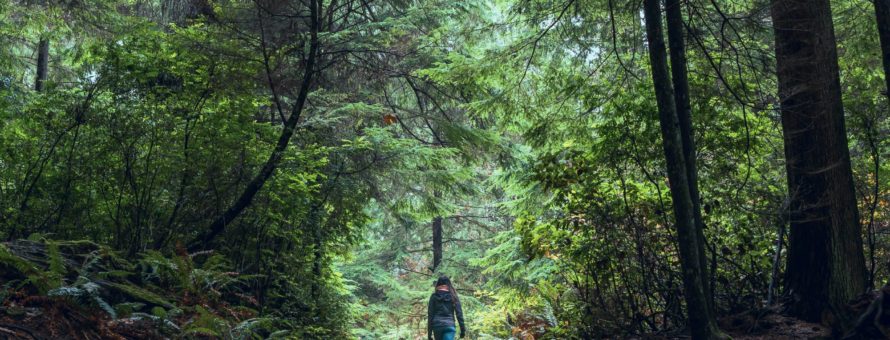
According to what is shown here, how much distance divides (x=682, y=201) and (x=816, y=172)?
5.28 ft

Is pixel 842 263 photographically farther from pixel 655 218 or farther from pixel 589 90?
pixel 589 90

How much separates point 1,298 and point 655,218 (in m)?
5.88

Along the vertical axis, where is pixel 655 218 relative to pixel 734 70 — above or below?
below

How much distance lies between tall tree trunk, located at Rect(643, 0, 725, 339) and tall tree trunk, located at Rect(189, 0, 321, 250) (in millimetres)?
3772

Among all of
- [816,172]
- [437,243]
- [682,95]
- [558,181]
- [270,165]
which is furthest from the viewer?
[437,243]

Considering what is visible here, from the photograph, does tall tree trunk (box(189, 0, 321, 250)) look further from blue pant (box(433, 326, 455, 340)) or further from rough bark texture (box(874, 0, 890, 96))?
rough bark texture (box(874, 0, 890, 96))

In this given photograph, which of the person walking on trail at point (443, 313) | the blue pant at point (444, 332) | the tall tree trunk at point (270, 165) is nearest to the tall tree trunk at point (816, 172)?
the tall tree trunk at point (270, 165)

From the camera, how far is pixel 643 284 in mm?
6676

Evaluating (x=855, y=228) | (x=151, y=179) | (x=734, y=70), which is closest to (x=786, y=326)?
(x=855, y=228)

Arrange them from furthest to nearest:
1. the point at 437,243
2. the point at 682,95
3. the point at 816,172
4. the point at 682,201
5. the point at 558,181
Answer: the point at 437,243, the point at 558,181, the point at 816,172, the point at 682,95, the point at 682,201

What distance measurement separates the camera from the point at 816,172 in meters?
5.67

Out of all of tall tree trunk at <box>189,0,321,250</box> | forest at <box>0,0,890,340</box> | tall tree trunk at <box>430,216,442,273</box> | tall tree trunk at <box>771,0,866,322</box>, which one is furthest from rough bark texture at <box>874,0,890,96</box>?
tall tree trunk at <box>430,216,442,273</box>

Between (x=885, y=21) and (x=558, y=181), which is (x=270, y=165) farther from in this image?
(x=885, y=21)

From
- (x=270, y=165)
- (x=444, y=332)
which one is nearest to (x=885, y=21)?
(x=270, y=165)
